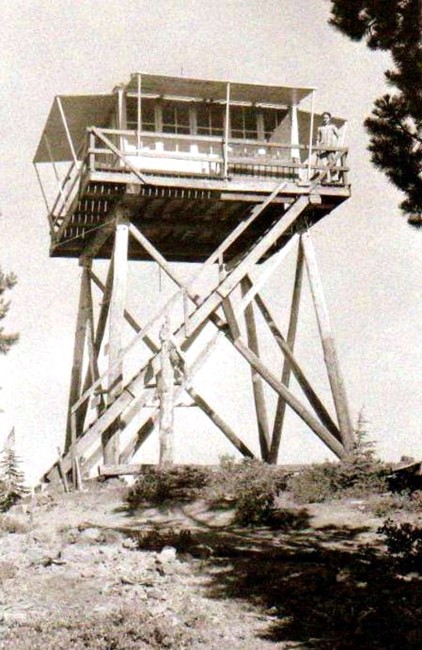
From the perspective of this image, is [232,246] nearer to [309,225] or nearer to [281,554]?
[309,225]

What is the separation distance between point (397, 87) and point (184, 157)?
9.36 meters

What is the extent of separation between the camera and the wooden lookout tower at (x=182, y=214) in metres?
16.2

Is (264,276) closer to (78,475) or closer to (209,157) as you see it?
(209,157)

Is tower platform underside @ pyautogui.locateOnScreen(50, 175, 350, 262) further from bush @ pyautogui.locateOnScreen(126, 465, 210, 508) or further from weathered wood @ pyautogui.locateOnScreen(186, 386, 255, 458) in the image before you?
bush @ pyautogui.locateOnScreen(126, 465, 210, 508)

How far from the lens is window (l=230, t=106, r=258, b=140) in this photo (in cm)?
1873

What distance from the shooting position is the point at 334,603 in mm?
7816

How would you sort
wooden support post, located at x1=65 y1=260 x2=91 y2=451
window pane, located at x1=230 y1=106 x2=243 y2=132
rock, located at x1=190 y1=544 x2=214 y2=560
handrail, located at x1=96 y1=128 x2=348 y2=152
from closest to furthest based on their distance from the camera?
rock, located at x1=190 y1=544 x2=214 y2=560 → handrail, located at x1=96 y1=128 x2=348 y2=152 → window pane, located at x1=230 y1=106 x2=243 y2=132 → wooden support post, located at x1=65 y1=260 x2=91 y2=451

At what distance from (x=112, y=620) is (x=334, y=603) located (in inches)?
86.7

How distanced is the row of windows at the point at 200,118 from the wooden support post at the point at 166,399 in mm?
5109

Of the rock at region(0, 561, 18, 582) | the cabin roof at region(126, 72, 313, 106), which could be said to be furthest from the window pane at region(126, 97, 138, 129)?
the rock at region(0, 561, 18, 582)

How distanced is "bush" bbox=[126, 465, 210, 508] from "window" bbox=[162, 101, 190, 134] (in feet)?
25.8

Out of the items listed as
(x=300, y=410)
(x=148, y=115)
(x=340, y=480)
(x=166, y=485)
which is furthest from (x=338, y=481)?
(x=148, y=115)

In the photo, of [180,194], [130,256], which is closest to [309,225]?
[180,194]

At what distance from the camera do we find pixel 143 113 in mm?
17969
